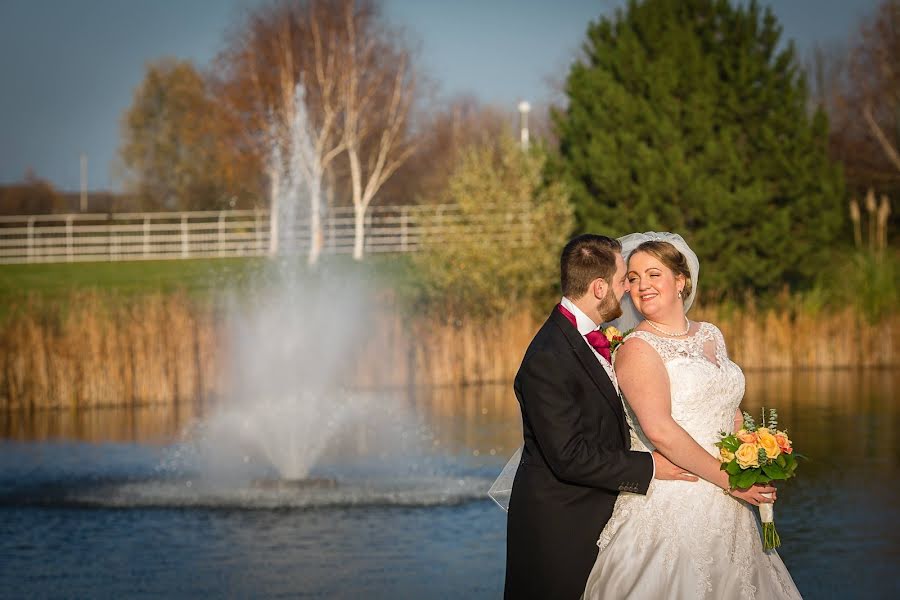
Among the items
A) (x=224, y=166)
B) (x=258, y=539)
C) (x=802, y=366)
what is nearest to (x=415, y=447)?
(x=258, y=539)

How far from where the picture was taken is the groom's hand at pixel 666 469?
204 inches

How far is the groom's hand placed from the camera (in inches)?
204

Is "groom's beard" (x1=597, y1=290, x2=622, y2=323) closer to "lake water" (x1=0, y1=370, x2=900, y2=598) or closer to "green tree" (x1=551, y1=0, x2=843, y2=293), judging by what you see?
"lake water" (x1=0, y1=370, x2=900, y2=598)

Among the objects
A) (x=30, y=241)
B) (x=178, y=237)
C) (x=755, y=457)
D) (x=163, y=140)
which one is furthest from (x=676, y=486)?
(x=163, y=140)

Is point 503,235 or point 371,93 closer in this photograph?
point 503,235

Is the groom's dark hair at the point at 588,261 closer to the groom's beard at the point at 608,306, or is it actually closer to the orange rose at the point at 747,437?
the groom's beard at the point at 608,306

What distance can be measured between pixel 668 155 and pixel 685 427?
843 inches

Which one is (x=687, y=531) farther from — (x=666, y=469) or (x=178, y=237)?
(x=178, y=237)

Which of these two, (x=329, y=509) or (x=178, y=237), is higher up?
(x=178, y=237)

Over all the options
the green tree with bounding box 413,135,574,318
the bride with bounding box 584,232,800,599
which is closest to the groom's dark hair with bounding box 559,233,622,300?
the bride with bounding box 584,232,800,599

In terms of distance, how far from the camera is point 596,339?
520cm

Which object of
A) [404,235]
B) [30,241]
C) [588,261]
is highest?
[404,235]

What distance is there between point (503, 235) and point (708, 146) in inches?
174

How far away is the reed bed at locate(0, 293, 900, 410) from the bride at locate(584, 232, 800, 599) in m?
14.3
